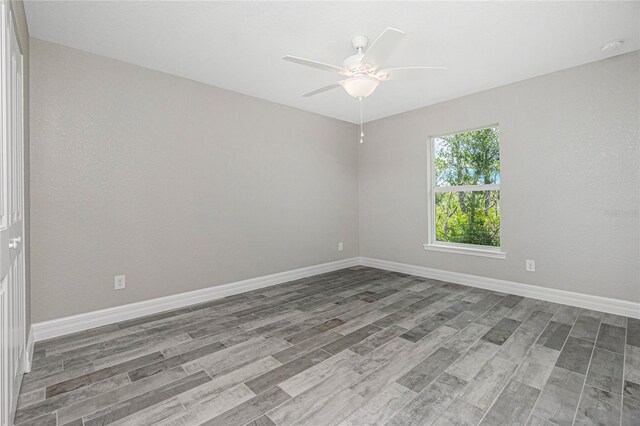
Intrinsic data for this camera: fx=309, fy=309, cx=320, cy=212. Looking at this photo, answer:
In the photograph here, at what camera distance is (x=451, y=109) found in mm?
4074

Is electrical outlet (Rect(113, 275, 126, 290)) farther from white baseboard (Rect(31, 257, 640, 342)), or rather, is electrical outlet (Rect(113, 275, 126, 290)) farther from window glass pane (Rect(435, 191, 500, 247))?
window glass pane (Rect(435, 191, 500, 247))

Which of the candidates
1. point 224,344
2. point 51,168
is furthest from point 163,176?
point 224,344

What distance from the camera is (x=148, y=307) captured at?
3020 mm

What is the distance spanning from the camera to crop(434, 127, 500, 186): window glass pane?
3.87m

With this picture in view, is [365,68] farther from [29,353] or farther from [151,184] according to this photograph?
[29,353]

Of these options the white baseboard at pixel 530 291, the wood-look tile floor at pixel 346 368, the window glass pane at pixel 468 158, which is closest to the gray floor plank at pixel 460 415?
the wood-look tile floor at pixel 346 368

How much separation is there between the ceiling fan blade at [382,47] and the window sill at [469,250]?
2.74 meters

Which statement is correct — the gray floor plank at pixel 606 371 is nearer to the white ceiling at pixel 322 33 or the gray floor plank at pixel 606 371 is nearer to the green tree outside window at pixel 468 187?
the green tree outside window at pixel 468 187

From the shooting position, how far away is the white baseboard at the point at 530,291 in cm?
290

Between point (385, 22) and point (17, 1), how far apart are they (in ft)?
7.83

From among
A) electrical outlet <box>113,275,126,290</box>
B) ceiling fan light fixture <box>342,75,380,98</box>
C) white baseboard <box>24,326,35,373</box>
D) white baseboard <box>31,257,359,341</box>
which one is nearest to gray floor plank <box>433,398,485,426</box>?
ceiling fan light fixture <box>342,75,380,98</box>

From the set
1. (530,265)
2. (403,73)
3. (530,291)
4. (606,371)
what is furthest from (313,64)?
(530,291)

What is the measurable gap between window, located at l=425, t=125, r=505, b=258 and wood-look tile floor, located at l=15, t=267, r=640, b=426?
1.06 m

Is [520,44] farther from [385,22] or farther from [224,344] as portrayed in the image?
[224,344]
